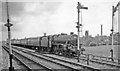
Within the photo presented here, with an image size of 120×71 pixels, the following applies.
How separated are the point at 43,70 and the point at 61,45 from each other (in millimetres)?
10528

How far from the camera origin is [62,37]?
71.7 ft

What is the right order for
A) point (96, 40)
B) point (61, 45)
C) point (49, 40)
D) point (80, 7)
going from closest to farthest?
point (80, 7) < point (61, 45) < point (49, 40) < point (96, 40)

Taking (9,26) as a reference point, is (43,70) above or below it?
below

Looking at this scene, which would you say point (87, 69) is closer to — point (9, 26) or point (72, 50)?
point (9, 26)

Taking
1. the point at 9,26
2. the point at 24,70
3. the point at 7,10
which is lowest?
the point at 24,70

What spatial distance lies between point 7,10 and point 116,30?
12147mm

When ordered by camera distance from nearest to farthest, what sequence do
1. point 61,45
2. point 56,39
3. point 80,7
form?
point 80,7 → point 61,45 → point 56,39

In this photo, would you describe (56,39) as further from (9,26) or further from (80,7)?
(9,26)

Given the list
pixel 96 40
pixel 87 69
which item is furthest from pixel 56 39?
pixel 96 40

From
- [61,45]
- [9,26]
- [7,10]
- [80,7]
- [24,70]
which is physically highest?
[80,7]

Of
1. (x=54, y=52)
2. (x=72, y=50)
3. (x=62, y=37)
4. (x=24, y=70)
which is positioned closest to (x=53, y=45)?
(x=54, y=52)

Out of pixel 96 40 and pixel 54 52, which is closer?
pixel 54 52

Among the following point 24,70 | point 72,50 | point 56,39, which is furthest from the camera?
point 56,39

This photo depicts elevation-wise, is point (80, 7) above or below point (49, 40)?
above
